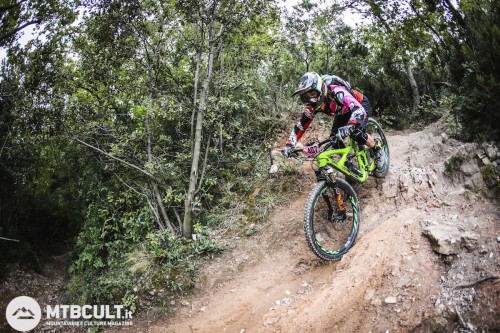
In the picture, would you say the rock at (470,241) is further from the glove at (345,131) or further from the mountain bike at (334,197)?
the glove at (345,131)

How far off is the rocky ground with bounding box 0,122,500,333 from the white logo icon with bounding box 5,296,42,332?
136 inches

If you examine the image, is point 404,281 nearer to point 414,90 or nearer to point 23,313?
point 414,90

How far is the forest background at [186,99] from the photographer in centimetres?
623

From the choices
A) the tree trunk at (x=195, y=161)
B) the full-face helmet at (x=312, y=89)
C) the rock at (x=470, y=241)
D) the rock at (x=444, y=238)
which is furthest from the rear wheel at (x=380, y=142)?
the tree trunk at (x=195, y=161)

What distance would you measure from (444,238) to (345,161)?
6.03ft

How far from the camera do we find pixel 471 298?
3.30 meters

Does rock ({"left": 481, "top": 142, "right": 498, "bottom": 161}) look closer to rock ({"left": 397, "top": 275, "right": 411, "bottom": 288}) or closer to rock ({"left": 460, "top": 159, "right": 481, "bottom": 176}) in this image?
rock ({"left": 460, "top": 159, "right": 481, "bottom": 176})

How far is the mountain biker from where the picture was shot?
502 centimetres

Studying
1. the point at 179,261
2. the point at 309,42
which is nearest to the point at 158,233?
the point at 179,261

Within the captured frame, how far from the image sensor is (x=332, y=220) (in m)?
5.38

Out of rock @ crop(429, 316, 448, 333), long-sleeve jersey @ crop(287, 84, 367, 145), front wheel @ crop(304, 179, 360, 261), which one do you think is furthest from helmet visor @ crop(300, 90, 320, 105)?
rock @ crop(429, 316, 448, 333)

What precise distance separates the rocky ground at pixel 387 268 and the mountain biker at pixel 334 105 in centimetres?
116

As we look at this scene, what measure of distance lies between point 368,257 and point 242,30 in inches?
198

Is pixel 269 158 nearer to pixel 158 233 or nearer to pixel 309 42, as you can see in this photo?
pixel 158 233
